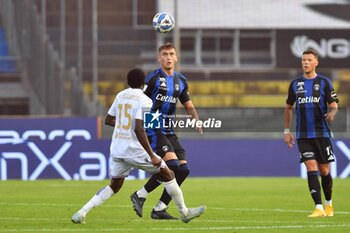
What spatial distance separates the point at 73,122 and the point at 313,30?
22.4 meters

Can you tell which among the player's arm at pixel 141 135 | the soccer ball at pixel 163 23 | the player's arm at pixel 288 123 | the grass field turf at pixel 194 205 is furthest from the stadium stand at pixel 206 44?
the player's arm at pixel 141 135

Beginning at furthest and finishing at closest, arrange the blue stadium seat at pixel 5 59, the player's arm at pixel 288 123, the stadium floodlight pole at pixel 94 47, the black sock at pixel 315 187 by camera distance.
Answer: the blue stadium seat at pixel 5 59, the stadium floodlight pole at pixel 94 47, the player's arm at pixel 288 123, the black sock at pixel 315 187

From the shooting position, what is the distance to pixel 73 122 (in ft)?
84.1

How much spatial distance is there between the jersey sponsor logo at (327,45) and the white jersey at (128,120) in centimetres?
3391

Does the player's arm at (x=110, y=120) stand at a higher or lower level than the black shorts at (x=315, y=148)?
higher

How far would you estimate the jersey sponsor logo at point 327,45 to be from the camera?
45969 millimetres

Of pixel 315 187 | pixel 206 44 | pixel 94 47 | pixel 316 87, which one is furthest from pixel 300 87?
pixel 206 44

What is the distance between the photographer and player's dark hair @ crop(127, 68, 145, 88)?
12.4 m

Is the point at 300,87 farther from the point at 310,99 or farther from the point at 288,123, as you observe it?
the point at 288,123

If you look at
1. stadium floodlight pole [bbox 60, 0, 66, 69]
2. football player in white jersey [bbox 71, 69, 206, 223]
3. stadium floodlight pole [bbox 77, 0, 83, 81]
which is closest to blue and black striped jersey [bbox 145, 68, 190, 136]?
football player in white jersey [bbox 71, 69, 206, 223]

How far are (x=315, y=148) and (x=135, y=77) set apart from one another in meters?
3.13

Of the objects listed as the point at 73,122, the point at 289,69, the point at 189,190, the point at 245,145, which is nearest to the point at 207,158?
the point at 245,145

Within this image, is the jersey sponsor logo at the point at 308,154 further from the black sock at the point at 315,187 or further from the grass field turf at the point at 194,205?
the grass field turf at the point at 194,205

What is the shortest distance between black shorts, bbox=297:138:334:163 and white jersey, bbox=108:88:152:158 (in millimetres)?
2737
